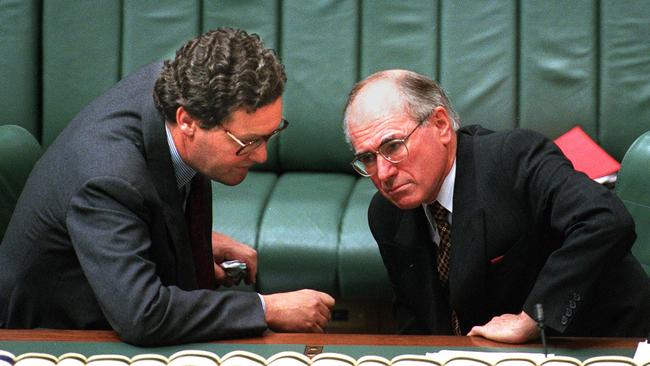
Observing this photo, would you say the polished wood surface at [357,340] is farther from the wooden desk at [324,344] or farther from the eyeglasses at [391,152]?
the eyeglasses at [391,152]

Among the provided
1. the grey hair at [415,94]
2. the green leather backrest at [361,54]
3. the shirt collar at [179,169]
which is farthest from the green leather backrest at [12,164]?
the grey hair at [415,94]

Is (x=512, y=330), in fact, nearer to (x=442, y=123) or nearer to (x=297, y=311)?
(x=297, y=311)

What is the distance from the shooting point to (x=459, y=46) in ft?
13.3

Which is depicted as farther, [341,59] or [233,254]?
[341,59]

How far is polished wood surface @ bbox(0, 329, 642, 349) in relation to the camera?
195 cm

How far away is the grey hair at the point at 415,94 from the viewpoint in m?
2.43

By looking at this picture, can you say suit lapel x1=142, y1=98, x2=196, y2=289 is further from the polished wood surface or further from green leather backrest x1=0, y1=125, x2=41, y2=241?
green leather backrest x1=0, y1=125, x2=41, y2=241

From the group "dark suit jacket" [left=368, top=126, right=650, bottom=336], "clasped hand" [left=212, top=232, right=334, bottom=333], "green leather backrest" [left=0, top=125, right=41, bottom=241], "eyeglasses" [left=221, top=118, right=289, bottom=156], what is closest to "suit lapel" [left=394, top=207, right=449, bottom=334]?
"dark suit jacket" [left=368, top=126, right=650, bottom=336]

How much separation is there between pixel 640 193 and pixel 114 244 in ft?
5.72

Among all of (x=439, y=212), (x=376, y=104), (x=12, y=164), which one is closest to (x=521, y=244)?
(x=439, y=212)

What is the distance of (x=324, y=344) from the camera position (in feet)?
6.40

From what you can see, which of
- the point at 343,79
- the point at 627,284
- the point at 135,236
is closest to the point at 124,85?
the point at 135,236

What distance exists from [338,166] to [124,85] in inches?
68.6

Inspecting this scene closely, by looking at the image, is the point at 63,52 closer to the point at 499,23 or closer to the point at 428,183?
the point at 499,23
